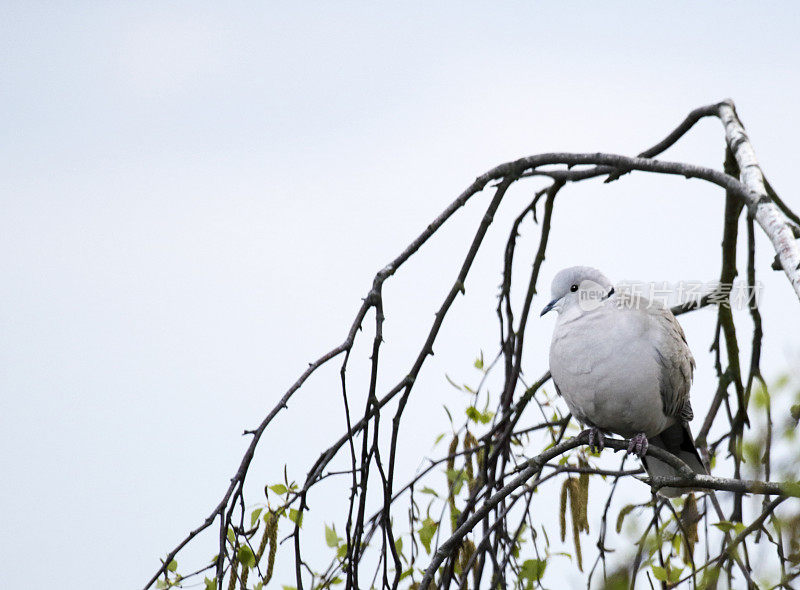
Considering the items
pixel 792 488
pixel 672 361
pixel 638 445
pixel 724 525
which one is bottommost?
pixel 792 488

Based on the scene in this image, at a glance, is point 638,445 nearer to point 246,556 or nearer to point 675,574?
point 675,574

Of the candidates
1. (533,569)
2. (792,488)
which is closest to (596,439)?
(533,569)

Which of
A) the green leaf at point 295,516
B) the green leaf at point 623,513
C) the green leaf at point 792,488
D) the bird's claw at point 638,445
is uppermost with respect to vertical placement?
the bird's claw at point 638,445

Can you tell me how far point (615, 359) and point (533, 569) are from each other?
2.13 feet

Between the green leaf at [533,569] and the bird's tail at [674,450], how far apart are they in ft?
2.17

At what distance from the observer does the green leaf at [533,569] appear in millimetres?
2430

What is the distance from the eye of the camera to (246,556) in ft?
7.48

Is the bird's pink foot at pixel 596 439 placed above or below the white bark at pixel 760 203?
below

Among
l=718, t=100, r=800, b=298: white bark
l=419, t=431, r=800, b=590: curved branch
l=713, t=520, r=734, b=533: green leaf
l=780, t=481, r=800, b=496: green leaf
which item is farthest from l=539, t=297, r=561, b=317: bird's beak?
l=780, t=481, r=800, b=496: green leaf


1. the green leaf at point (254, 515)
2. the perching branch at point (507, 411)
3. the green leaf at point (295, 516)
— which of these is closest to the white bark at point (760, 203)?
the perching branch at point (507, 411)

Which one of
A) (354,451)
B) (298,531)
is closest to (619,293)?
(354,451)

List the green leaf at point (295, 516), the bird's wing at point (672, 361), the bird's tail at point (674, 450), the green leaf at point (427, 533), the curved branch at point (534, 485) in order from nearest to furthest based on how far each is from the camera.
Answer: the curved branch at point (534, 485)
the green leaf at point (295, 516)
the green leaf at point (427, 533)
the bird's wing at point (672, 361)
the bird's tail at point (674, 450)

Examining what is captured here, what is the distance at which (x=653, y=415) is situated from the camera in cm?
274

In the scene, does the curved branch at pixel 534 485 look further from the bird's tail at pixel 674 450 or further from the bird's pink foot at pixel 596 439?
the bird's tail at pixel 674 450
